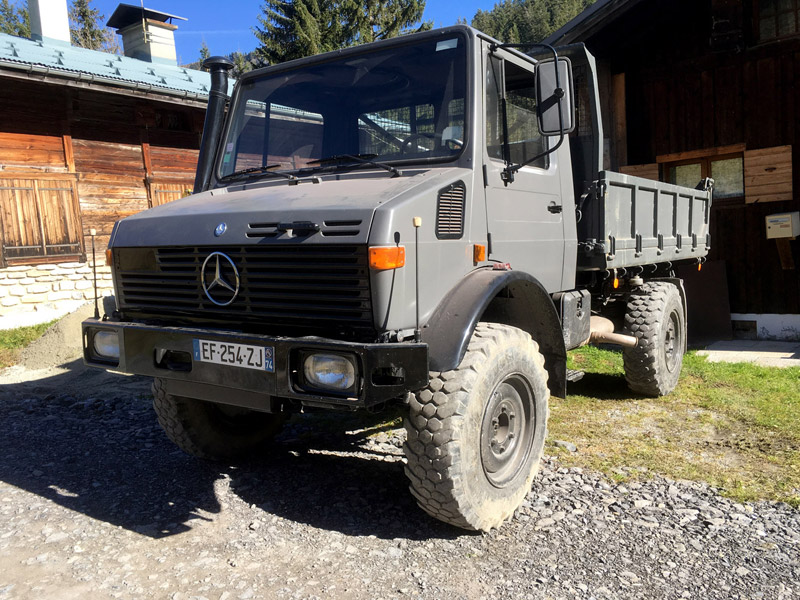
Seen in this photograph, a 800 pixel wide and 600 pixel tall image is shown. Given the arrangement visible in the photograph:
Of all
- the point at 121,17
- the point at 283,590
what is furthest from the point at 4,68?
the point at 283,590

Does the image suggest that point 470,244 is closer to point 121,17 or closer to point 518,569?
point 518,569

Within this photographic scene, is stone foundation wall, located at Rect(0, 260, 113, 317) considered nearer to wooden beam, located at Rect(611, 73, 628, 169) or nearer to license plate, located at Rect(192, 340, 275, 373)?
license plate, located at Rect(192, 340, 275, 373)

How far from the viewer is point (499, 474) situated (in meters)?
3.35

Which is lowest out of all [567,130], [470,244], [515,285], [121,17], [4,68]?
[515,285]

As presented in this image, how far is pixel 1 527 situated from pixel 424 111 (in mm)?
3116

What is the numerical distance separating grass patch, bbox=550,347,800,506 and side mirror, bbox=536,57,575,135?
2.10m

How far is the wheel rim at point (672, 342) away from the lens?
5.90 m

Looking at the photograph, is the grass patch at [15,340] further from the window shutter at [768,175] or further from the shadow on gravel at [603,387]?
the window shutter at [768,175]

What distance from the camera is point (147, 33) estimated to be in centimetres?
1559

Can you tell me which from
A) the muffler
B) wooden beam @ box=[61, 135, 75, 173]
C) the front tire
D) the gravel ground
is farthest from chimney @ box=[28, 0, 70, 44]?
the front tire

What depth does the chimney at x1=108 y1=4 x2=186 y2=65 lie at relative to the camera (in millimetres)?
Result: 15617

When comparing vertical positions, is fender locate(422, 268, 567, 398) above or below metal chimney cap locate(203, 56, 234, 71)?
below

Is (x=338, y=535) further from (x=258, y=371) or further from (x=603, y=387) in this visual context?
(x=603, y=387)

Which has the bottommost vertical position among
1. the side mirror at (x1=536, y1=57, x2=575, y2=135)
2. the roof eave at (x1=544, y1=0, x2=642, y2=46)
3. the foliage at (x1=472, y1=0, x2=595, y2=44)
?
the side mirror at (x1=536, y1=57, x2=575, y2=135)
